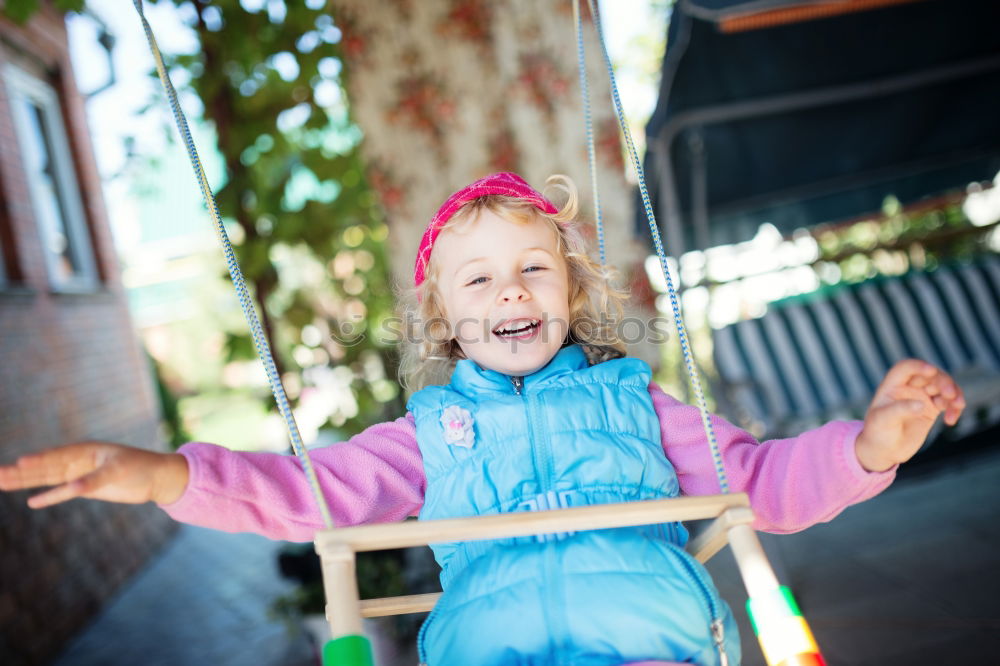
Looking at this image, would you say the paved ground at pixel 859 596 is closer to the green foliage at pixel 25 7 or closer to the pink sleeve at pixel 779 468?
the pink sleeve at pixel 779 468

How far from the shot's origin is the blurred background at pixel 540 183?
316 centimetres

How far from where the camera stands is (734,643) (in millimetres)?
1387

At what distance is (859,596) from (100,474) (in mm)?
2794

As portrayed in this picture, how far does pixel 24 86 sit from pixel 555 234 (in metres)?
5.47

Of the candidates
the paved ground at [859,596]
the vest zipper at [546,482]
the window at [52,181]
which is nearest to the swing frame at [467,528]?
the vest zipper at [546,482]

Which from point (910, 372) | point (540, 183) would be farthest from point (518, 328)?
point (540, 183)

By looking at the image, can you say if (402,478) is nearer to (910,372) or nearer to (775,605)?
(775,605)

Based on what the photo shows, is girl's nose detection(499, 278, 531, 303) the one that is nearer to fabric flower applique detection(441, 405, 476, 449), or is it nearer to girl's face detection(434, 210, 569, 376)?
girl's face detection(434, 210, 569, 376)

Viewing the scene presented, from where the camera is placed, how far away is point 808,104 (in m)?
3.56

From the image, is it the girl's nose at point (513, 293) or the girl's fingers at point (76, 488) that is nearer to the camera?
the girl's fingers at point (76, 488)

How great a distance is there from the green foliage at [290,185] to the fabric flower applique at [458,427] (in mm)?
1663

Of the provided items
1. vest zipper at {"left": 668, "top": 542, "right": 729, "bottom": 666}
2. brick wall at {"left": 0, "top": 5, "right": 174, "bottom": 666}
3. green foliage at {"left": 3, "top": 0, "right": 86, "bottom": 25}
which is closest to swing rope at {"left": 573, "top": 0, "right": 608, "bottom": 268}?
vest zipper at {"left": 668, "top": 542, "right": 729, "bottom": 666}

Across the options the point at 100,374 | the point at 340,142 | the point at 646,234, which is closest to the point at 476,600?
the point at 646,234

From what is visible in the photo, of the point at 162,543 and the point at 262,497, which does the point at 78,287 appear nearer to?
the point at 162,543
